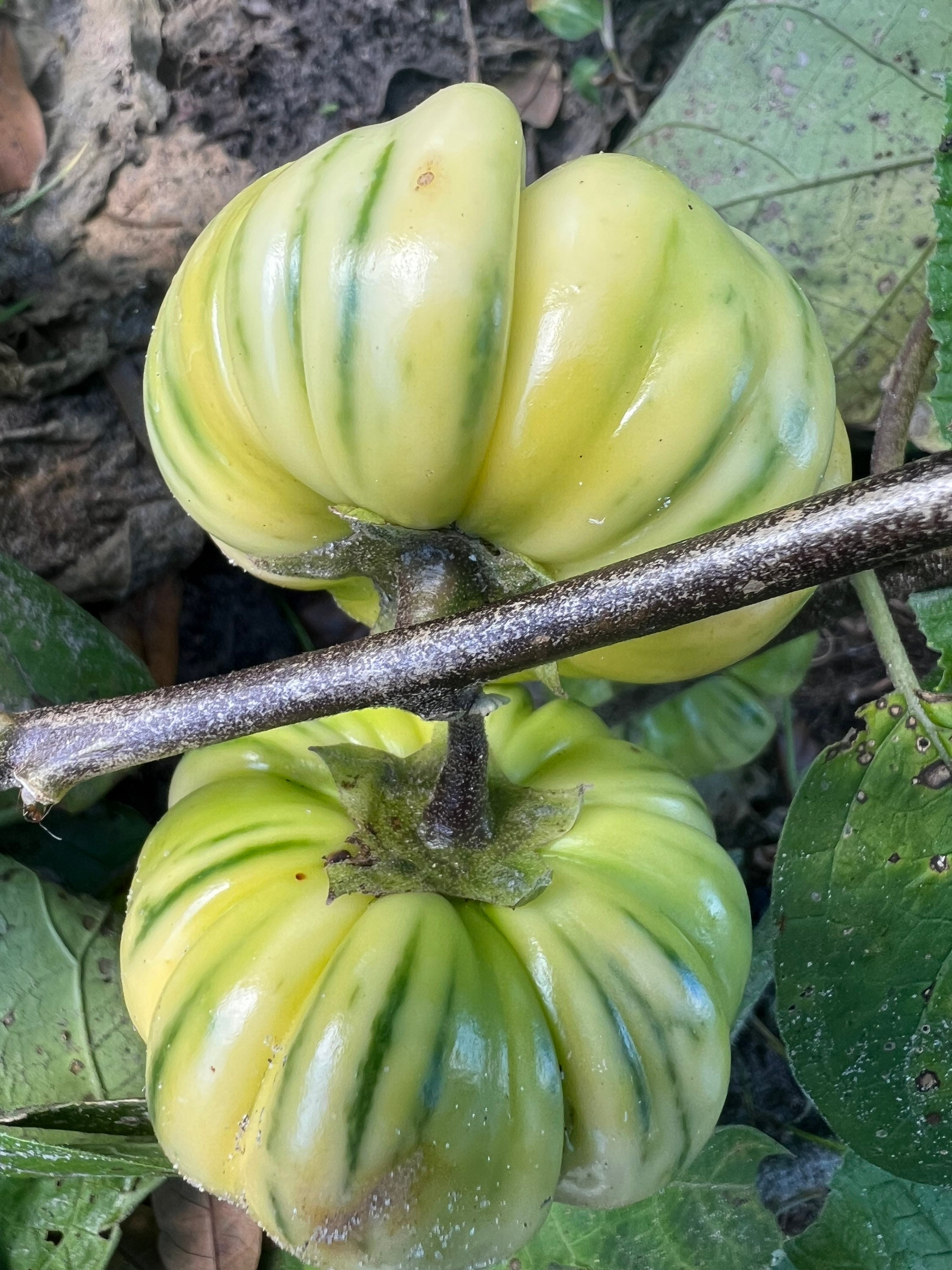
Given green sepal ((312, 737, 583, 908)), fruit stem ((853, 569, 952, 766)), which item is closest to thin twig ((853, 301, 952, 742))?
fruit stem ((853, 569, 952, 766))

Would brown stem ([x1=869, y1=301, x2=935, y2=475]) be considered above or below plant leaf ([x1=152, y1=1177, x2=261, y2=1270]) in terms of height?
above

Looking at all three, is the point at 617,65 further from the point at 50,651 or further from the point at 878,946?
the point at 878,946

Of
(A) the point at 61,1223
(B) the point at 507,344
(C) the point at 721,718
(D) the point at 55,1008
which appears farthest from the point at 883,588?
(A) the point at 61,1223

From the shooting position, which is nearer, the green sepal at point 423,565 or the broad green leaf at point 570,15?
the green sepal at point 423,565

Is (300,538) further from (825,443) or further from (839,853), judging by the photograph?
(839,853)

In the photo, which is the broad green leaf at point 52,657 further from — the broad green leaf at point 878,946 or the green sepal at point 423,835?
the broad green leaf at point 878,946

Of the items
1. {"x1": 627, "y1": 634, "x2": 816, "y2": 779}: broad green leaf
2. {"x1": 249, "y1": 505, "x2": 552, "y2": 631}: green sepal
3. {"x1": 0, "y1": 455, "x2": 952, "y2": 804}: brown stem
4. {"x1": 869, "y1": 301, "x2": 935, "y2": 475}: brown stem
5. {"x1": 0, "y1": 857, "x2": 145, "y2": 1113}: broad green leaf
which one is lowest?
{"x1": 627, "y1": 634, "x2": 816, "y2": 779}: broad green leaf

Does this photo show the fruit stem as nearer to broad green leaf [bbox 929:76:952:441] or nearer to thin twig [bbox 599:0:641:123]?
broad green leaf [bbox 929:76:952:441]

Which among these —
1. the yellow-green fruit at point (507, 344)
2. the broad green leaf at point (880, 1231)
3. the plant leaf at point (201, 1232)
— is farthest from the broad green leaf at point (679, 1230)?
the yellow-green fruit at point (507, 344)
